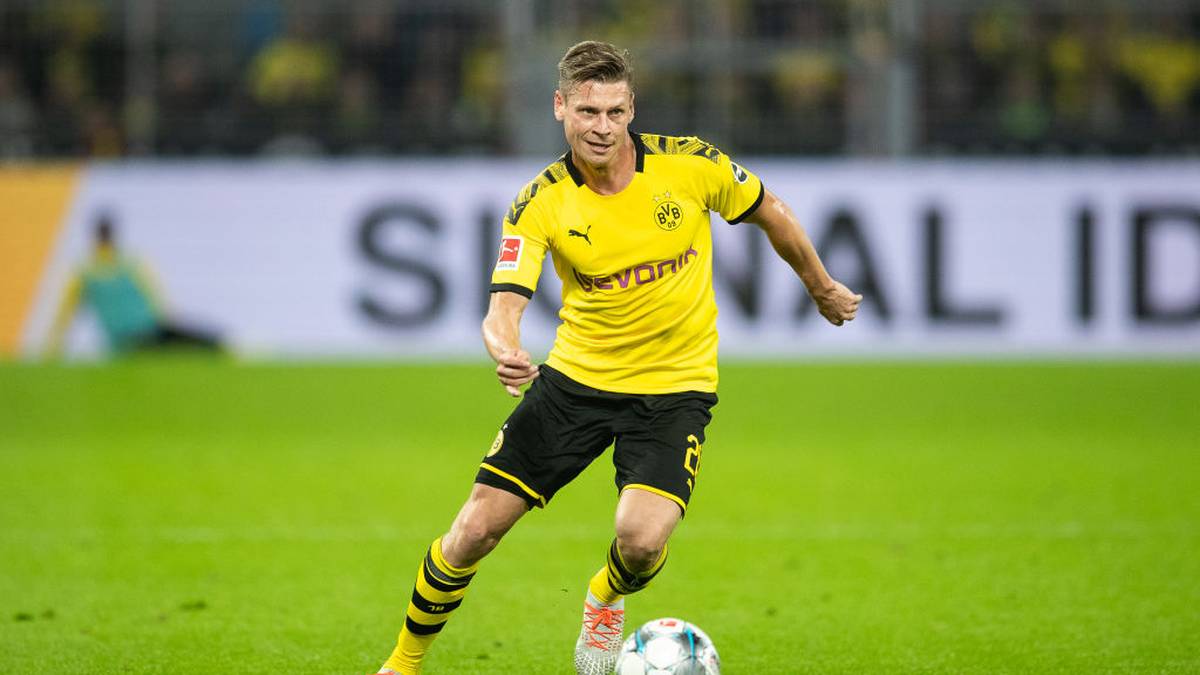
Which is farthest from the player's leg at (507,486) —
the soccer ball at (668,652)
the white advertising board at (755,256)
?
the white advertising board at (755,256)

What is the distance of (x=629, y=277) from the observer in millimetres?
5492

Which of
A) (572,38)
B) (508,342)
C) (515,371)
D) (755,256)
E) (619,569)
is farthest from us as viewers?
(572,38)

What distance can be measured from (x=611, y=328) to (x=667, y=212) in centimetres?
45

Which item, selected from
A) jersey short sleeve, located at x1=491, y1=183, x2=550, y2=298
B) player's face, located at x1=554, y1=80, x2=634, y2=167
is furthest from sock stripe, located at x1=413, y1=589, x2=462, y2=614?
player's face, located at x1=554, y1=80, x2=634, y2=167

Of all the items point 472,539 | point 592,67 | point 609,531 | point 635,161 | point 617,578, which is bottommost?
point 609,531

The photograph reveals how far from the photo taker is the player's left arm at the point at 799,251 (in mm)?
5680

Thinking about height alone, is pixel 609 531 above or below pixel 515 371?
below

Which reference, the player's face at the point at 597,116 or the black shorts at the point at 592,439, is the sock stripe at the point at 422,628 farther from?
the player's face at the point at 597,116

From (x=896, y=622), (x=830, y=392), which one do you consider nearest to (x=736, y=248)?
(x=830, y=392)

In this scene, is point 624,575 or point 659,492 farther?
point 624,575

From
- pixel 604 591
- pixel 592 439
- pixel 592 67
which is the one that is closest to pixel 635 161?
pixel 592 67

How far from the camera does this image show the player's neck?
5.44 m

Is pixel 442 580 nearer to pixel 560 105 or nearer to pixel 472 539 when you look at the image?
pixel 472 539

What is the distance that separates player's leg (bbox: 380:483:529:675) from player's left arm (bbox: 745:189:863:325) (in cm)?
131
